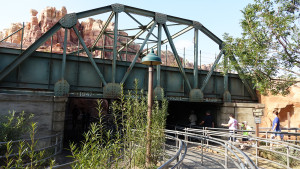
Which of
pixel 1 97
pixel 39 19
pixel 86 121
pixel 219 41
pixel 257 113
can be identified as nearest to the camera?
pixel 1 97

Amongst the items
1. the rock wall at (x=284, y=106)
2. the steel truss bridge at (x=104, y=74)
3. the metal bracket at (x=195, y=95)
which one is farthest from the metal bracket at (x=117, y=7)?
the rock wall at (x=284, y=106)

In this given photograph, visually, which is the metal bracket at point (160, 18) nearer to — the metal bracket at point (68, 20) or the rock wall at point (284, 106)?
the metal bracket at point (68, 20)

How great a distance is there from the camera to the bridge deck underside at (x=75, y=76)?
9.14 m

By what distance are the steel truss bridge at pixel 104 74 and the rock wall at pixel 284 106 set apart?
1871 millimetres

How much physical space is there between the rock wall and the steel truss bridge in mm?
1871

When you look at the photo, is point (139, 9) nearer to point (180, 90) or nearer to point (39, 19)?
point (180, 90)

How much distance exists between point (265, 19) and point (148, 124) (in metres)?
6.74

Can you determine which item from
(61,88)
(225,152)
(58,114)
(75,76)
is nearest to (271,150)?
(225,152)

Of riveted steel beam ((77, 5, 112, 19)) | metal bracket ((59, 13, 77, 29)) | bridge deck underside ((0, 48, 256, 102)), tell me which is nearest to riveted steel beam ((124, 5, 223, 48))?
riveted steel beam ((77, 5, 112, 19))

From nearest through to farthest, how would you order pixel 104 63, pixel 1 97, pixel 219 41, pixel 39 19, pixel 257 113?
pixel 1 97 < pixel 257 113 < pixel 104 63 < pixel 219 41 < pixel 39 19

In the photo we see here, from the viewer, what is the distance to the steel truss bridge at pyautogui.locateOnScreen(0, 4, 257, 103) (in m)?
9.22

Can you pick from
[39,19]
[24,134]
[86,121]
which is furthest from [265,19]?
[39,19]

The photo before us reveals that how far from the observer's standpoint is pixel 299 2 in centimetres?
805

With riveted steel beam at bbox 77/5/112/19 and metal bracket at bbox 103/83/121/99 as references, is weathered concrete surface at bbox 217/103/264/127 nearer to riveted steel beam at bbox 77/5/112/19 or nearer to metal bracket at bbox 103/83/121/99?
metal bracket at bbox 103/83/121/99
